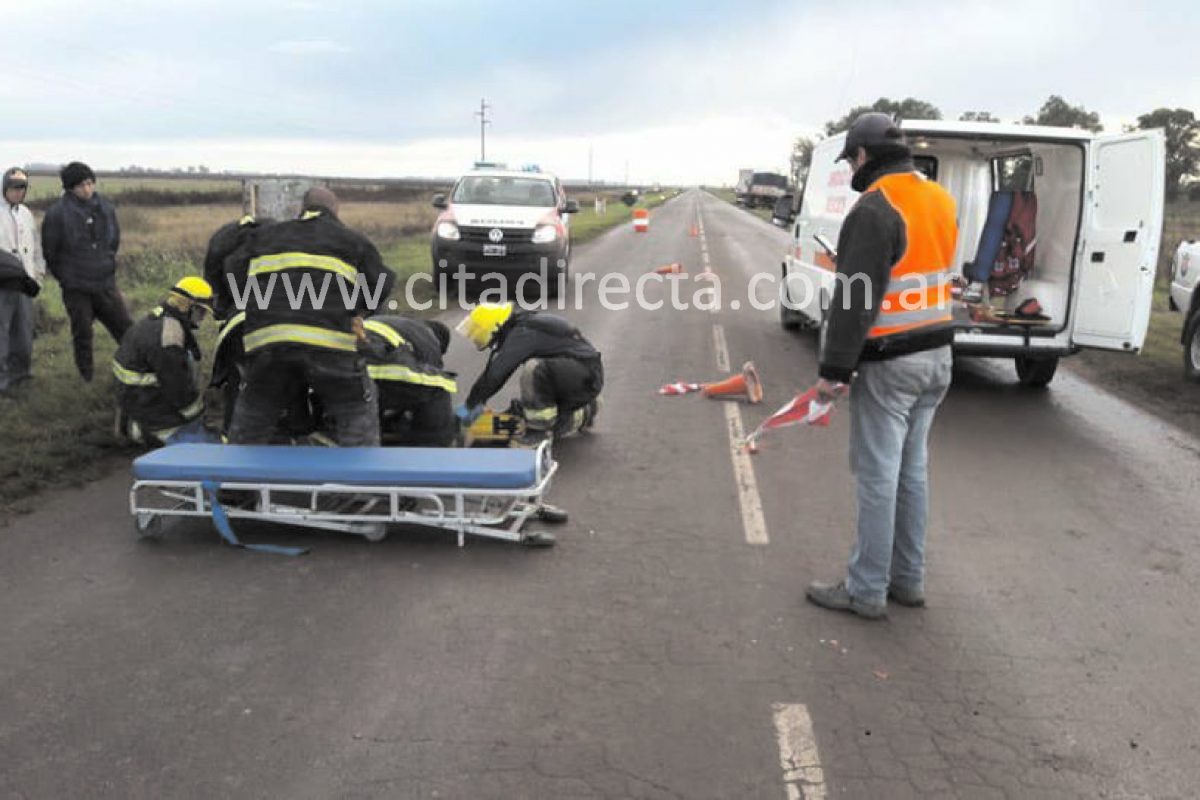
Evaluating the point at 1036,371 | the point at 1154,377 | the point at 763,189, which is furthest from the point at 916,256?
the point at 763,189

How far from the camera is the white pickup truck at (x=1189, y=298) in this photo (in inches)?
370

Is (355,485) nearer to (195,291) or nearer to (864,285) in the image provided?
(195,291)

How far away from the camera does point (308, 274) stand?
480 cm

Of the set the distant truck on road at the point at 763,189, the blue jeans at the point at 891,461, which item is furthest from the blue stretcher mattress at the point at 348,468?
the distant truck on road at the point at 763,189

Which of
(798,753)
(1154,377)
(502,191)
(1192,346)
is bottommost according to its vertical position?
(798,753)

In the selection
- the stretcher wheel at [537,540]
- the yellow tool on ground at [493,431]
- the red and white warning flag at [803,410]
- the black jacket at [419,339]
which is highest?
the black jacket at [419,339]

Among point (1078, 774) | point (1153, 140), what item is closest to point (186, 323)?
point (1078, 774)

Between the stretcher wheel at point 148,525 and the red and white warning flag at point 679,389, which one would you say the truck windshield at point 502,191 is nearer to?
the red and white warning flag at point 679,389

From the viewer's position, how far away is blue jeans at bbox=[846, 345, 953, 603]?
157 inches

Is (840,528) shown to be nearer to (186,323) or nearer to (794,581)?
(794,581)

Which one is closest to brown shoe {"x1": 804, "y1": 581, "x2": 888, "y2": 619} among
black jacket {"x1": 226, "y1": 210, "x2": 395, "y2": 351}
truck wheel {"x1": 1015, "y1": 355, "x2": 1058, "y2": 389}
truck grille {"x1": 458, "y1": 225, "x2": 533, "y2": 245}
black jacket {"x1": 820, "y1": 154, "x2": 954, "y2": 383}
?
black jacket {"x1": 820, "y1": 154, "x2": 954, "y2": 383}

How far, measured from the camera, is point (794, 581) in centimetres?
448

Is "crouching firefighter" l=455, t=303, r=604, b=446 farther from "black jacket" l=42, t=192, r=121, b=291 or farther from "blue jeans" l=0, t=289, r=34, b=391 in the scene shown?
"blue jeans" l=0, t=289, r=34, b=391

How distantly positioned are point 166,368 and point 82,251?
2463mm
